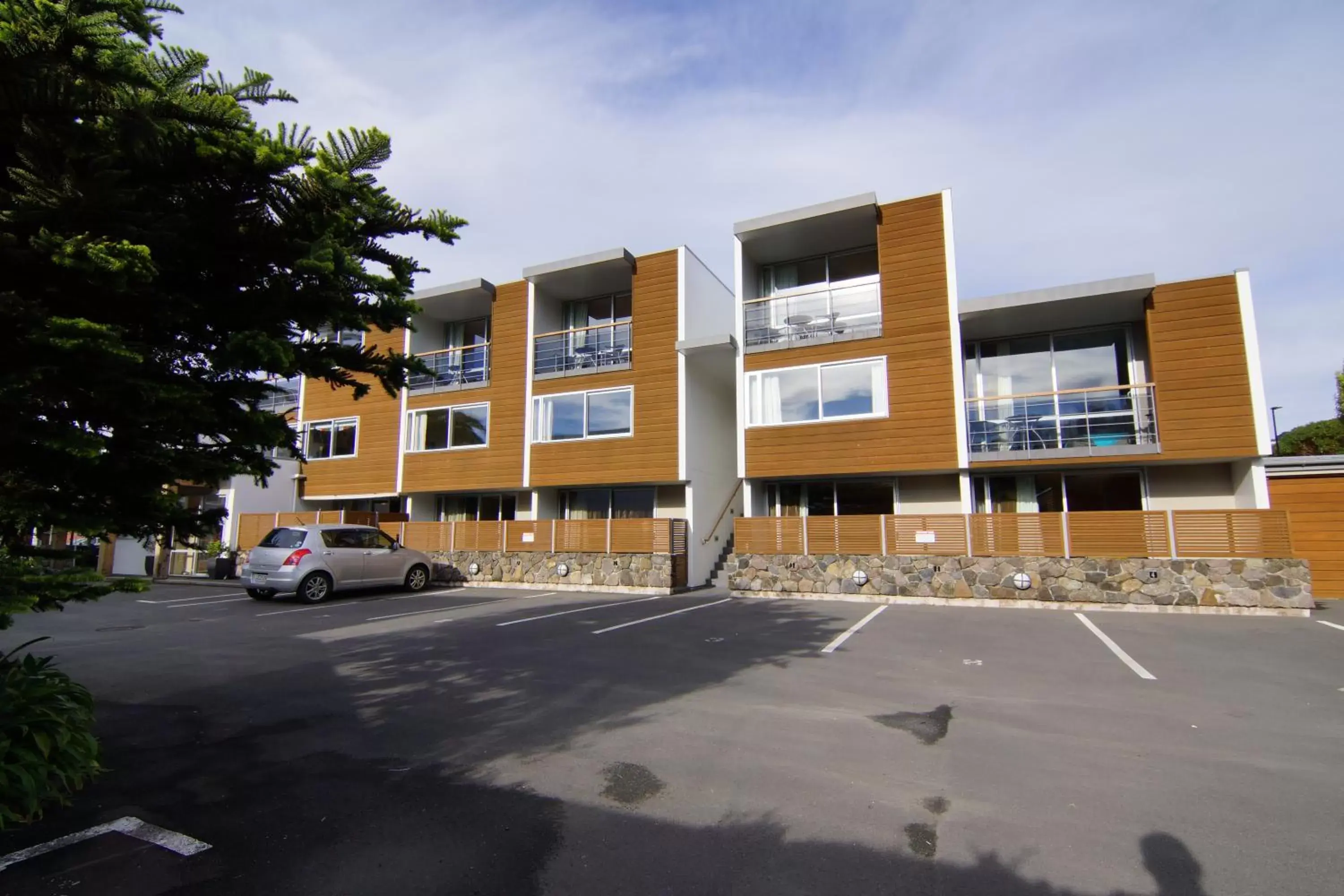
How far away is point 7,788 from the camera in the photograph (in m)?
3.73

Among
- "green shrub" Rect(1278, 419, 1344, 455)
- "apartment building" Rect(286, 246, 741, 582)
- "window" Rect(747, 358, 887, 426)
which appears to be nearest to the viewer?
"window" Rect(747, 358, 887, 426)

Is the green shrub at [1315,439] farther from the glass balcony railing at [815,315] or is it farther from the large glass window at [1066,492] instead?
the glass balcony railing at [815,315]

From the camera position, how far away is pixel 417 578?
17.4m

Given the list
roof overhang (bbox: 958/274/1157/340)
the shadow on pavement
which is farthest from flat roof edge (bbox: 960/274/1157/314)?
the shadow on pavement

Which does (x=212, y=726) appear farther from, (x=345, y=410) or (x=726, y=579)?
(x=345, y=410)

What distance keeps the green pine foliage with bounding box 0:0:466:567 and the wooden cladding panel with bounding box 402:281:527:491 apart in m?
15.0

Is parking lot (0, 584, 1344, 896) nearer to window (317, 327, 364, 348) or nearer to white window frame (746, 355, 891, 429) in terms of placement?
window (317, 327, 364, 348)

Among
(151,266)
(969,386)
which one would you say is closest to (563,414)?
(969,386)

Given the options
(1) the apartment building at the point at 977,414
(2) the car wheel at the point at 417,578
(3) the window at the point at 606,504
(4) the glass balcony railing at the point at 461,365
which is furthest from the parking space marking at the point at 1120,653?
(4) the glass balcony railing at the point at 461,365

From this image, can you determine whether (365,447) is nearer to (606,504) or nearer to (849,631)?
(606,504)

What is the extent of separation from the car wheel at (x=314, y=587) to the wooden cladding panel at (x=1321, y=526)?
65.3 feet

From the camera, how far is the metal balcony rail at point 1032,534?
12336 mm

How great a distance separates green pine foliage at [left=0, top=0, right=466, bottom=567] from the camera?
10.8 ft

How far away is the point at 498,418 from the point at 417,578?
4972 millimetres
